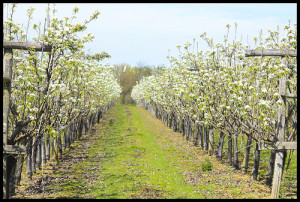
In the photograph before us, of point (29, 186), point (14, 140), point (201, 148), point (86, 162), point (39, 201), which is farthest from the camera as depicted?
point (201, 148)

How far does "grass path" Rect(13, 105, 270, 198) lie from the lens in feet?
47.2

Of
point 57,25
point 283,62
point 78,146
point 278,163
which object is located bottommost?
point 78,146

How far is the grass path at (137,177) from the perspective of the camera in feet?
47.2

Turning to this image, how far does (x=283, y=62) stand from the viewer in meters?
11.9

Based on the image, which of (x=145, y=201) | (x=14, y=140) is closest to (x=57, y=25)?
(x=14, y=140)

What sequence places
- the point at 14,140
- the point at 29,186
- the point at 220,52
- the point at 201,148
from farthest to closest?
the point at 201,148 → the point at 220,52 → the point at 29,186 → the point at 14,140

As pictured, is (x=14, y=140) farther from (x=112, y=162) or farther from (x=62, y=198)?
(x=112, y=162)

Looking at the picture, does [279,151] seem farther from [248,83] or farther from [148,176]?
[148,176]

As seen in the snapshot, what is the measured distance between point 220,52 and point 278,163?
713cm

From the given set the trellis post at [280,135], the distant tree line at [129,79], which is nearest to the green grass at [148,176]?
the trellis post at [280,135]

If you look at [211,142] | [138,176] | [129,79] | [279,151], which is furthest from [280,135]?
[129,79]

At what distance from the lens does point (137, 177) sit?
17531 millimetres

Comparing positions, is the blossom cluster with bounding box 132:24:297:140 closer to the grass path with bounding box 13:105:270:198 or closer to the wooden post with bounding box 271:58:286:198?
the wooden post with bounding box 271:58:286:198

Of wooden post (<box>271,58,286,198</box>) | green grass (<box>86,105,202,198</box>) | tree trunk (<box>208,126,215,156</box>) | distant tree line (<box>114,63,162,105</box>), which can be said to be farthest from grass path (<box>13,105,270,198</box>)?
distant tree line (<box>114,63,162,105</box>)
